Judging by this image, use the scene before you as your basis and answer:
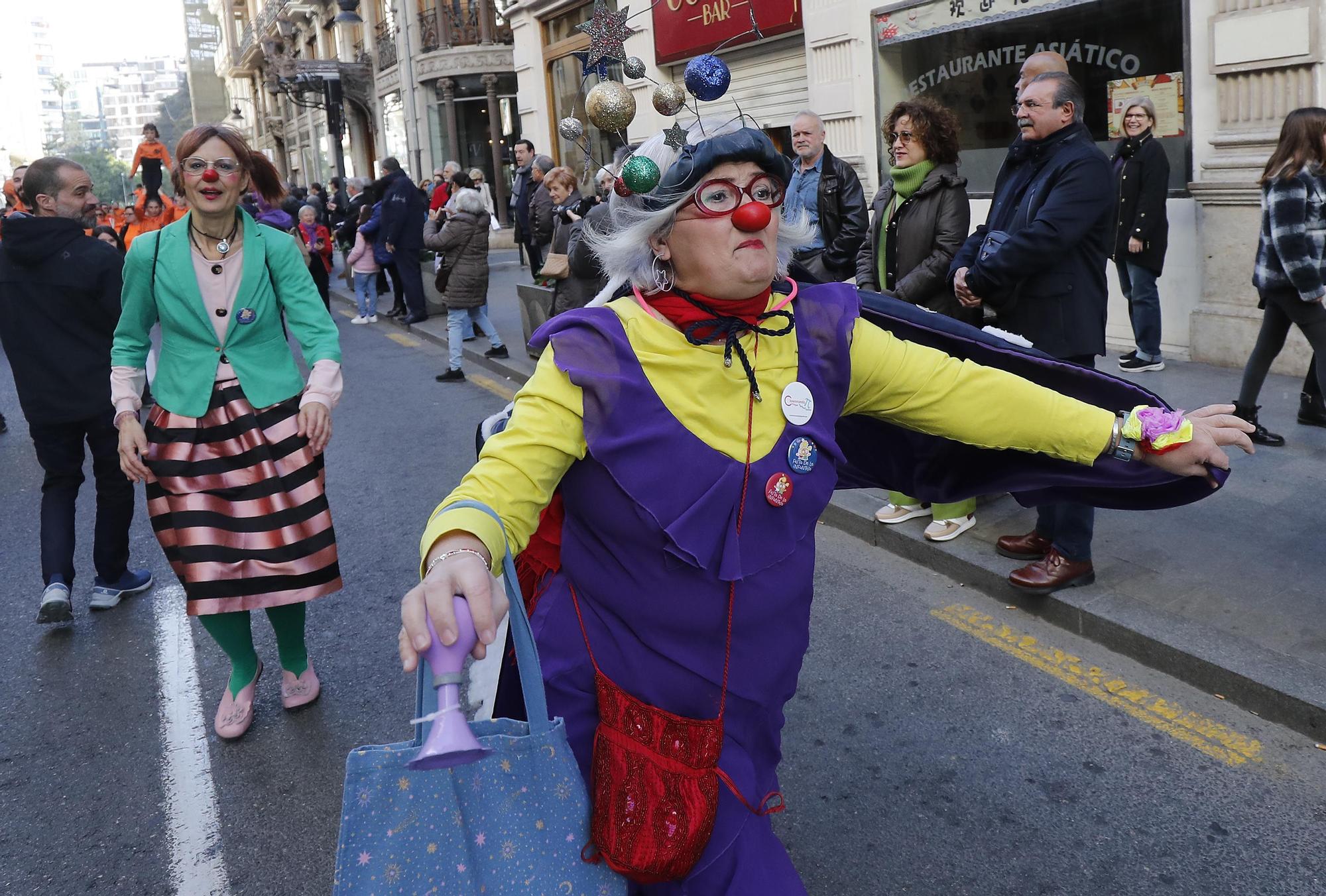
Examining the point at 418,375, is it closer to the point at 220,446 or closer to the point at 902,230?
the point at 902,230

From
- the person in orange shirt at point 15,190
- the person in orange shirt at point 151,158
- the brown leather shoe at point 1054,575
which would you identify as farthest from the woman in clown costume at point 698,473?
the person in orange shirt at point 151,158

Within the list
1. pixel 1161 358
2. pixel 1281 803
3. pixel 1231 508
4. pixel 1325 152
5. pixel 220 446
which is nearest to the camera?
pixel 1281 803

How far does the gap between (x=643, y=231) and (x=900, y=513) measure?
11.9ft

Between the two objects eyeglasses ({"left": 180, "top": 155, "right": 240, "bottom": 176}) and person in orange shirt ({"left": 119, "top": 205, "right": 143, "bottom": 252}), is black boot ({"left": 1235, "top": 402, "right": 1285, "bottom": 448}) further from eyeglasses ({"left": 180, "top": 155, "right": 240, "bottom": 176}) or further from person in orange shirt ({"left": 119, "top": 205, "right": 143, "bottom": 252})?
person in orange shirt ({"left": 119, "top": 205, "right": 143, "bottom": 252})

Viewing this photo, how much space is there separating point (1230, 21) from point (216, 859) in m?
7.89

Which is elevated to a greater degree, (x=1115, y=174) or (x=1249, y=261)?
(x=1115, y=174)

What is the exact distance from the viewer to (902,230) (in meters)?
5.41

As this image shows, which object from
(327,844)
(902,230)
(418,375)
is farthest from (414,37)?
(327,844)

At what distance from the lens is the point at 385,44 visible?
3169 centimetres

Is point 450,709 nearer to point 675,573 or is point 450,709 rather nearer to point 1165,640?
point 675,573

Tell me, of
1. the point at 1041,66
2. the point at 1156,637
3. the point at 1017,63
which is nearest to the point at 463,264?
the point at 1017,63

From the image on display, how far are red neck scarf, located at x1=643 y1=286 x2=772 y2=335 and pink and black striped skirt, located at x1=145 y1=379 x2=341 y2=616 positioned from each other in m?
2.16

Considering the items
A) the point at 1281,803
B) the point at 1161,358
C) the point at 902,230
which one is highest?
the point at 902,230

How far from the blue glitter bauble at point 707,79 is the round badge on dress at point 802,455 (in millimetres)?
726
